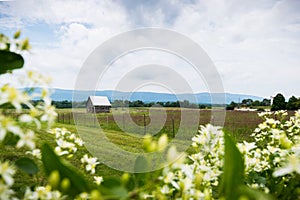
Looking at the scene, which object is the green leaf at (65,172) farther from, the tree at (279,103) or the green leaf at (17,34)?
the tree at (279,103)

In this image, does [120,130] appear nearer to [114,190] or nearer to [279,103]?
[114,190]

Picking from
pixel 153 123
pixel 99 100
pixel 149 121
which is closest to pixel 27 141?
pixel 149 121

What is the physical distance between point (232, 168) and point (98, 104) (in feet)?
43.0

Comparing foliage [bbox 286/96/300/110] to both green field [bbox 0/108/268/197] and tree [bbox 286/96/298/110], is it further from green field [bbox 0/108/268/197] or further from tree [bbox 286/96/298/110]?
green field [bbox 0/108/268/197]

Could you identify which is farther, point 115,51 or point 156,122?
point 156,122

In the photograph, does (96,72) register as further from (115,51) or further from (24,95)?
(24,95)

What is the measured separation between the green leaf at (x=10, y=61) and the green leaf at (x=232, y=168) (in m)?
0.73

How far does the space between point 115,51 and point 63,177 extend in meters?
4.08

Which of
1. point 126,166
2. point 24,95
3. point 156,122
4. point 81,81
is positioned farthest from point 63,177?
point 156,122

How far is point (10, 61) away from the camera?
110cm

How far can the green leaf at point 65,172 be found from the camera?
976 mm

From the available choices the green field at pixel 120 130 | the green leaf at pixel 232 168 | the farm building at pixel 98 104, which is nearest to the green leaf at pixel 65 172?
the green leaf at pixel 232 168

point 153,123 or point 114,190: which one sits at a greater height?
point 114,190

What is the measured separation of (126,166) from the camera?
583 cm
